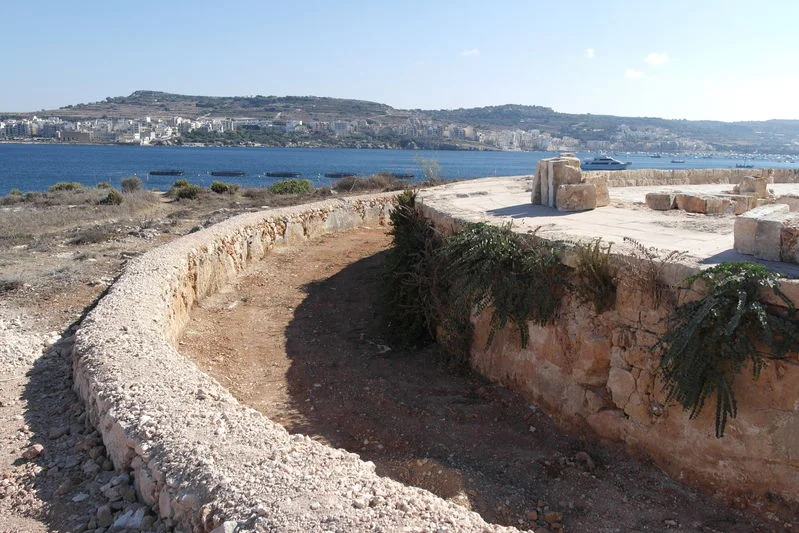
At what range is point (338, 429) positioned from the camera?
6.25m

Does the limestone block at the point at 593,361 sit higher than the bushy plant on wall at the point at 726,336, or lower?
lower

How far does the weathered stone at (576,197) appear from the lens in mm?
9727

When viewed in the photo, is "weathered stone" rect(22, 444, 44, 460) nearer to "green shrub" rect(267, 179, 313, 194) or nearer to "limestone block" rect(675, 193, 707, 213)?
"limestone block" rect(675, 193, 707, 213)

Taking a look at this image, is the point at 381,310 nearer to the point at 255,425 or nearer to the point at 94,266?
the point at 94,266

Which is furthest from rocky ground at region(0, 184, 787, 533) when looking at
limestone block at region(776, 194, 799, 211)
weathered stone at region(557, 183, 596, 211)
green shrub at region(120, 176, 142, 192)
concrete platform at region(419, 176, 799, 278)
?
green shrub at region(120, 176, 142, 192)

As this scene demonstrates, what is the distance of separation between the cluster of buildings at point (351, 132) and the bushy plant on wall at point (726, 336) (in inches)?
4572

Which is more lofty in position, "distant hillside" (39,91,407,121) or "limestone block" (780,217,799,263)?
"distant hillside" (39,91,407,121)

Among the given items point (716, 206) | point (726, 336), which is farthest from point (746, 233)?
point (716, 206)

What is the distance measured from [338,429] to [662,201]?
6.18m

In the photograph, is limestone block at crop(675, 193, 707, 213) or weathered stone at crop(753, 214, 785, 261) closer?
weathered stone at crop(753, 214, 785, 261)

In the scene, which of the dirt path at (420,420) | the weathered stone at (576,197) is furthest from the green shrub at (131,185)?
the weathered stone at (576,197)

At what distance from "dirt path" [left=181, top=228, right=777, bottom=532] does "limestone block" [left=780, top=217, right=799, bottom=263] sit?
79.7 inches

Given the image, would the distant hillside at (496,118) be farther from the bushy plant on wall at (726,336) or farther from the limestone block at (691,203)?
the bushy plant on wall at (726,336)

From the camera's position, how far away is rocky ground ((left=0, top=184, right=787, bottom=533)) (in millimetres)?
4199
